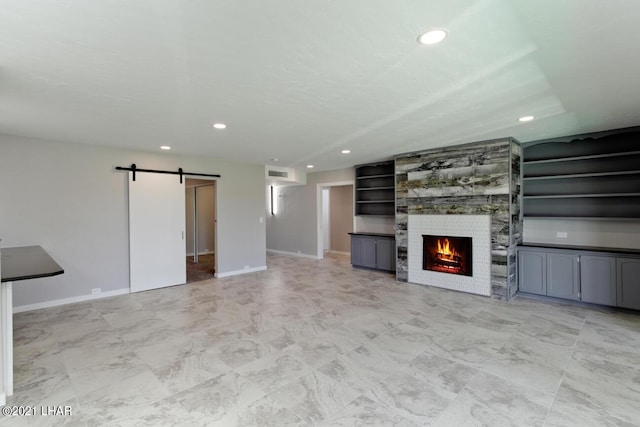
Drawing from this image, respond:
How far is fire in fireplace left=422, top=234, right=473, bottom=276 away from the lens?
5.07 m

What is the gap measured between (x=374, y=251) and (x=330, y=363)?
166 inches

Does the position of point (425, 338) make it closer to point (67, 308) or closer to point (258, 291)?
point (258, 291)

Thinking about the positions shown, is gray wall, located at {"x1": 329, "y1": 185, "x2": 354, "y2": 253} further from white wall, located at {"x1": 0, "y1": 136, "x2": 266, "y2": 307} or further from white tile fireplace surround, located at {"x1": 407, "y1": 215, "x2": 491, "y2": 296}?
white wall, located at {"x1": 0, "y1": 136, "x2": 266, "y2": 307}

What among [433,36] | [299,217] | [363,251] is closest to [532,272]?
[363,251]

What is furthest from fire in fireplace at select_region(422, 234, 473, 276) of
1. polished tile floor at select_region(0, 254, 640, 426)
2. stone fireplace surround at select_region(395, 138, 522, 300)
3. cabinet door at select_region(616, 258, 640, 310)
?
cabinet door at select_region(616, 258, 640, 310)

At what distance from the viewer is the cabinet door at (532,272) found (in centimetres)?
455

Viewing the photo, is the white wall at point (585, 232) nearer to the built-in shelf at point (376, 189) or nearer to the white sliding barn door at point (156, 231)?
the built-in shelf at point (376, 189)

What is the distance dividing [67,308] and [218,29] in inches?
186

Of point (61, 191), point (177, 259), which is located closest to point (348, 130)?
point (177, 259)

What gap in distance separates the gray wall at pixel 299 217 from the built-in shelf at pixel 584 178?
12.9 feet

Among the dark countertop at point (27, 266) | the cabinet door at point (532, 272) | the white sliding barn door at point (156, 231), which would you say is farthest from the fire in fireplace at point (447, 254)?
the dark countertop at point (27, 266)

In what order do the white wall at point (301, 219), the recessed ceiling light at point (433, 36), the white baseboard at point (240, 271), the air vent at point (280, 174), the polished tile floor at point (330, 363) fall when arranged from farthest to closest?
the white wall at point (301, 219)
the air vent at point (280, 174)
the white baseboard at point (240, 271)
the polished tile floor at point (330, 363)
the recessed ceiling light at point (433, 36)

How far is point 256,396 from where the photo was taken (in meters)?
2.29

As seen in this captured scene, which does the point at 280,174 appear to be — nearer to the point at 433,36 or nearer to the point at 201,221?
the point at 201,221
